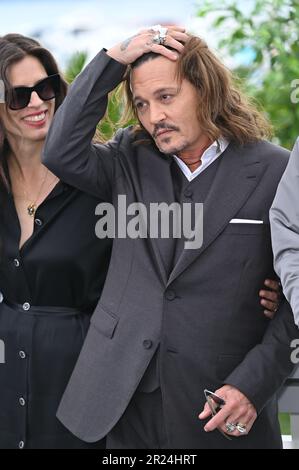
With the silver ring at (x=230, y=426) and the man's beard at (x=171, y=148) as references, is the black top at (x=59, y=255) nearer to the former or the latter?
the man's beard at (x=171, y=148)

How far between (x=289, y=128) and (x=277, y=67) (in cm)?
51

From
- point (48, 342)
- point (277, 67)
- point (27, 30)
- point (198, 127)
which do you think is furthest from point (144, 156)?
point (27, 30)

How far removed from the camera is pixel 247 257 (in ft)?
9.52

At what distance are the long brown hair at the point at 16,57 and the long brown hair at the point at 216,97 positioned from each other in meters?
0.29

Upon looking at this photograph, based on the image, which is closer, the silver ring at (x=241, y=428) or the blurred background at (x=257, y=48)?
the silver ring at (x=241, y=428)

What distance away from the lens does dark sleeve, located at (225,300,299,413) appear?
2879 mm

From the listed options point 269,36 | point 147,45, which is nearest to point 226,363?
point 147,45

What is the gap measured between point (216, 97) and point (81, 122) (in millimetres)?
434

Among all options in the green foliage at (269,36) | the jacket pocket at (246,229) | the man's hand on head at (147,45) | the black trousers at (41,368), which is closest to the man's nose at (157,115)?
the man's hand on head at (147,45)

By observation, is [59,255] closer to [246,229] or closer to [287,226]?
[246,229]

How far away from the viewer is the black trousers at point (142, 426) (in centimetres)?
298

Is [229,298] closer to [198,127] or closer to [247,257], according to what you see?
[247,257]

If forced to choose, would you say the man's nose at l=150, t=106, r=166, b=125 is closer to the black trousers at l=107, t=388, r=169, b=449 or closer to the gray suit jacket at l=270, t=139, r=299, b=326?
the gray suit jacket at l=270, t=139, r=299, b=326

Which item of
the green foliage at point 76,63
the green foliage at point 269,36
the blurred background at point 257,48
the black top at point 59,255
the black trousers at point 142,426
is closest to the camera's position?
the black trousers at point 142,426
